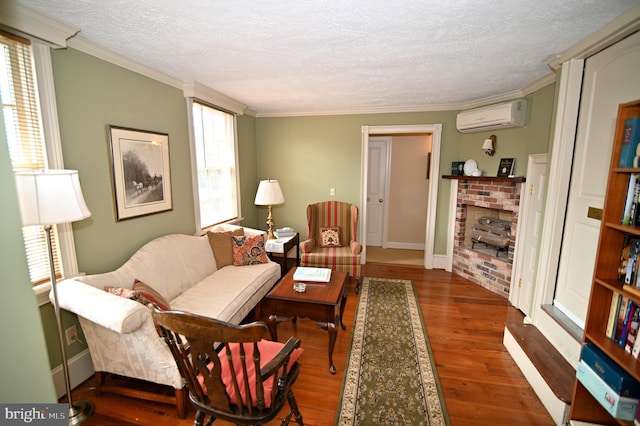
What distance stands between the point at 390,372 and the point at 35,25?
3173 mm

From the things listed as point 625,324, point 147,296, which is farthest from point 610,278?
point 147,296

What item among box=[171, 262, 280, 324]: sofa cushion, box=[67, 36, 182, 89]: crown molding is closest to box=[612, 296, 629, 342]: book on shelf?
box=[171, 262, 280, 324]: sofa cushion

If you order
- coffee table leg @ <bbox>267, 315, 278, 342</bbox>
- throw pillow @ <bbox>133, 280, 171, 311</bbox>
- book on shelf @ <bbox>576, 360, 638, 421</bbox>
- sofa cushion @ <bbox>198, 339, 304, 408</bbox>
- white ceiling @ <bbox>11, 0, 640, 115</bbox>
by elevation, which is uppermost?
white ceiling @ <bbox>11, 0, 640, 115</bbox>

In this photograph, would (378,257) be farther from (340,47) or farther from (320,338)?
(340,47)

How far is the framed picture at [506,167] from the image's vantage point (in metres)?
3.30

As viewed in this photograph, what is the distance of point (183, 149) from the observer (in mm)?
3012

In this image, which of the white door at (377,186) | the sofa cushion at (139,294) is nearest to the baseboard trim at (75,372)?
the sofa cushion at (139,294)

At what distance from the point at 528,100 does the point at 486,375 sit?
9.21 feet

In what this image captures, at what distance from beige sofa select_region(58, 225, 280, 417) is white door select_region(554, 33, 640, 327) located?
260 cm

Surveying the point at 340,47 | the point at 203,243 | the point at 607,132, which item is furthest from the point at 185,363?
the point at 607,132

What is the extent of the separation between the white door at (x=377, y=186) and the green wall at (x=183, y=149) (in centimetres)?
115

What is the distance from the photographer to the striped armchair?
11.7ft

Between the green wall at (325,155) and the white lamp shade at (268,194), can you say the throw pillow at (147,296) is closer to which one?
the white lamp shade at (268,194)

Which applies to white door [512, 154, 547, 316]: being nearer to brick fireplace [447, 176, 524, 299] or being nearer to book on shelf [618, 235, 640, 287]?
brick fireplace [447, 176, 524, 299]
